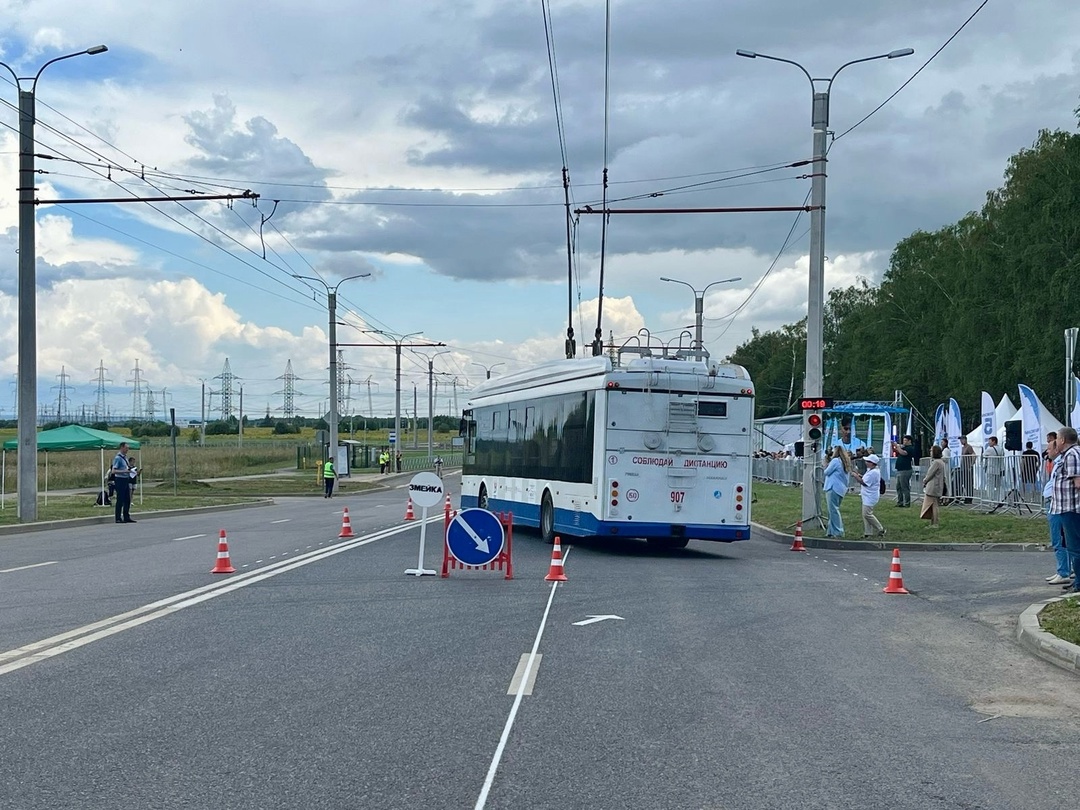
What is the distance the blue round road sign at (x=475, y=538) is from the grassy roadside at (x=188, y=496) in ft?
52.6

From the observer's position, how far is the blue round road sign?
15.8 metres

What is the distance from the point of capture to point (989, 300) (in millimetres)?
65000

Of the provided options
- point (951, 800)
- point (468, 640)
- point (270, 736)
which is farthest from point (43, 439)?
point (951, 800)

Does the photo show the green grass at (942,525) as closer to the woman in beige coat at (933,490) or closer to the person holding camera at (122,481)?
the woman in beige coat at (933,490)

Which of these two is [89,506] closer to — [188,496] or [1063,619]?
[188,496]

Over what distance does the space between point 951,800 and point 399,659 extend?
482 cm

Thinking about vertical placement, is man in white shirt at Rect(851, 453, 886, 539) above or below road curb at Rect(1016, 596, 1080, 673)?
above

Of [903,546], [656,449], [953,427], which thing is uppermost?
[953,427]

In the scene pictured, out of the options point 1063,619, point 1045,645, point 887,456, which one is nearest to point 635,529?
point 1063,619

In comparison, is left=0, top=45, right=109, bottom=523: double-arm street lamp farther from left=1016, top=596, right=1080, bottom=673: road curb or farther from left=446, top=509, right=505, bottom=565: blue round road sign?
left=1016, top=596, right=1080, bottom=673: road curb

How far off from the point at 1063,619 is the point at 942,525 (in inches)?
538

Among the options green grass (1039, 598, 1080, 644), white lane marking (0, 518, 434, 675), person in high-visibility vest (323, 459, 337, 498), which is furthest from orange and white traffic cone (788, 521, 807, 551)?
person in high-visibility vest (323, 459, 337, 498)

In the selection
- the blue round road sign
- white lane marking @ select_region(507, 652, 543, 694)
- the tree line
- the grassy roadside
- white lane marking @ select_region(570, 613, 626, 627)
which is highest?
the tree line

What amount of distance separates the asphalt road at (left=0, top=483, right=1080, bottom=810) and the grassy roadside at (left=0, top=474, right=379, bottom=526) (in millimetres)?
17884
